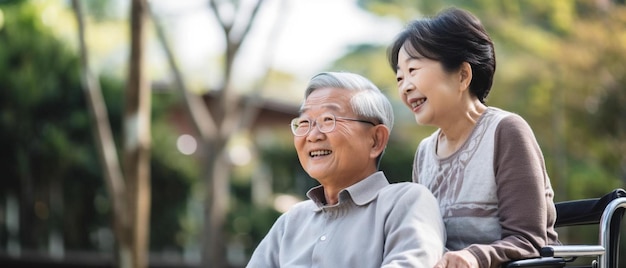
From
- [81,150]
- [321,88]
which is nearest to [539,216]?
[321,88]

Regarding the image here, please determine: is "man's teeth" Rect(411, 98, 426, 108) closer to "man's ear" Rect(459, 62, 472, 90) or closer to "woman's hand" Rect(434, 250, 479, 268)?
"man's ear" Rect(459, 62, 472, 90)

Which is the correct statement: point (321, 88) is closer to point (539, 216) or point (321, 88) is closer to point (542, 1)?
point (539, 216)

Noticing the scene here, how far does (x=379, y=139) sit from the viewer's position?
3041mm

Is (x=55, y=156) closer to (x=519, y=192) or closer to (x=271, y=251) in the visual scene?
(x=271, y=251)

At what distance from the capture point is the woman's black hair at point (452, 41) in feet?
9.84

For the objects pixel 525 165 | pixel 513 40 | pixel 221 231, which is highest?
pixel 525 165

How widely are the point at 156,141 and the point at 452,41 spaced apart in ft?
35.9

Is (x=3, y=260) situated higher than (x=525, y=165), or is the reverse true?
(x=525, y=165)

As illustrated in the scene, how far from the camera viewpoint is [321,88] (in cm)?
305

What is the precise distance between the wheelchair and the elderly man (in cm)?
27

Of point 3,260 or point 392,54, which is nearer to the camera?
point 392,54

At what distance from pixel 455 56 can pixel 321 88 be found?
15.0 inches

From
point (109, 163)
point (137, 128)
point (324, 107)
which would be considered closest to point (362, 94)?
point (324, 107)

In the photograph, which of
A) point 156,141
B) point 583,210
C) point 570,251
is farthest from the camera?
point 156,141
